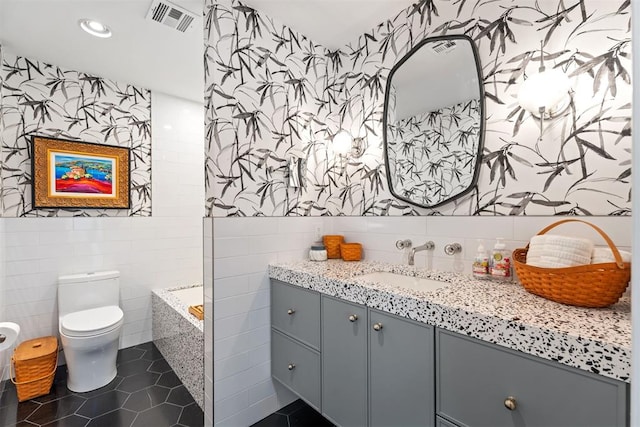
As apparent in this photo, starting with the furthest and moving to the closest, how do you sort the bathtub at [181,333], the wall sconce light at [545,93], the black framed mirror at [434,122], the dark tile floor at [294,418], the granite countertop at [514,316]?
the bathtub at [181,333], the dark tile floor at [294,418], the black framed mirror at [434,122], the wall sconce light at [545,93], the granite countertop at [514,316]

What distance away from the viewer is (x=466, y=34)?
1517mm

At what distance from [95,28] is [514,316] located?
2.81 m

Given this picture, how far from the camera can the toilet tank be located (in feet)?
7.56

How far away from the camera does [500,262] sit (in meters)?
1.31

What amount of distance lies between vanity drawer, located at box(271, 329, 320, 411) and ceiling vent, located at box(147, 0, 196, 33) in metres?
2.07

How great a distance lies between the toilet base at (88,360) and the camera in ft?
6.42

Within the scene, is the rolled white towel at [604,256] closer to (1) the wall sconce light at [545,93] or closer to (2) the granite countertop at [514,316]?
(2) the granite countertop at [514,316]

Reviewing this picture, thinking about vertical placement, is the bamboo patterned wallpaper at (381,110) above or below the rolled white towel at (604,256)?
above

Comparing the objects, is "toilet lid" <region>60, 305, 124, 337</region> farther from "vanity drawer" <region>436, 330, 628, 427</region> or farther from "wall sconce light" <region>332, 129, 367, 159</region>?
"vanity drawer" <region>436, 330, 628, 427</region>

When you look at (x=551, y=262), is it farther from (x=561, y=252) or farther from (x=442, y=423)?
(x=442, y=423)

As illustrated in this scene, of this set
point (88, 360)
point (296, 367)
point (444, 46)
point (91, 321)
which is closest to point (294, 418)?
point (296, 367)

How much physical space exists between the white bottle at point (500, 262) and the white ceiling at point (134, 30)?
153cm

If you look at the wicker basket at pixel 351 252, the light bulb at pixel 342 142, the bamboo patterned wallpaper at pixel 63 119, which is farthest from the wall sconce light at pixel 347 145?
the bamboo patterned wallpaper at pixel 63 119

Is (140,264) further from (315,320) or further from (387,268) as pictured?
(387,268)
